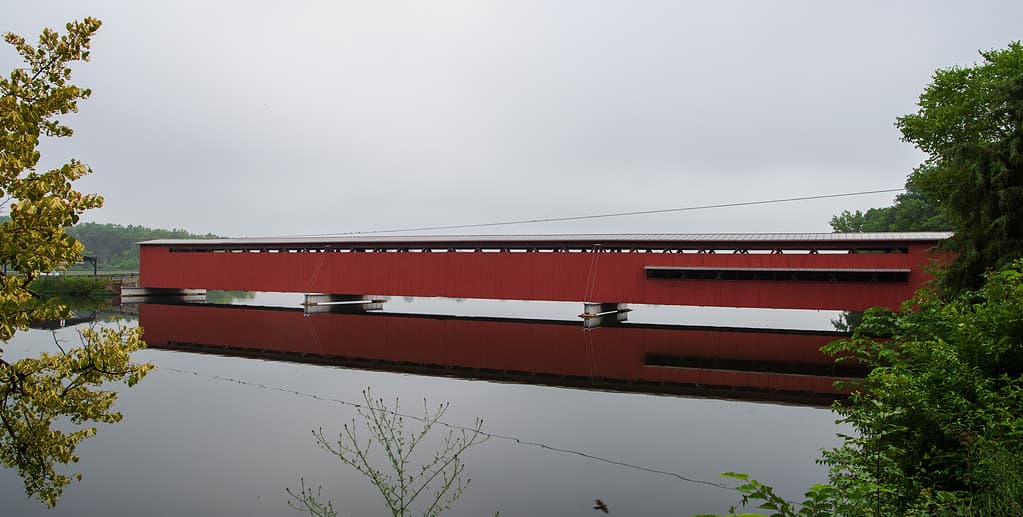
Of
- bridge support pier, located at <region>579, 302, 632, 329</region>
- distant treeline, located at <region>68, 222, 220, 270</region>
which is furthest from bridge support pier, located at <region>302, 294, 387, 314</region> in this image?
distant treeline, located at <region>68, 222, 220, 270</region>

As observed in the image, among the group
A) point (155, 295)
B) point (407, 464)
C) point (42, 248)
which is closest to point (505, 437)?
point (407, 464)

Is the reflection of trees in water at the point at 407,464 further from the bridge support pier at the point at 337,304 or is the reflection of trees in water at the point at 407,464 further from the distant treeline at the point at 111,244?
the distant treeline at the point at 111,244

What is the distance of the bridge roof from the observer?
827 inches

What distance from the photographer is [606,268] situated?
23.7 meters

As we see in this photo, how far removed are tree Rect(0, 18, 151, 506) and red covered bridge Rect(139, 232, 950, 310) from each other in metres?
19.0

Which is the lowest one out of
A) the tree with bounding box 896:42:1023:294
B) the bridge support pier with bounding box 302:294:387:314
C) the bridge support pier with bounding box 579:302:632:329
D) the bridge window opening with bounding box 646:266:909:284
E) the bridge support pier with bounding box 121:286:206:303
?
the bridge support pier with bounding box 579:302:632:329

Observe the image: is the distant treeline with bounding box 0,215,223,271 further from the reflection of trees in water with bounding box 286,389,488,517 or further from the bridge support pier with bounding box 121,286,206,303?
the reflection of trees in water with bounding box 286,389,488,517

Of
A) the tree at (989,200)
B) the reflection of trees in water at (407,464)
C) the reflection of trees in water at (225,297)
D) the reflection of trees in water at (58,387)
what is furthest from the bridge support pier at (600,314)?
the reflection of trees in water at (225,297)

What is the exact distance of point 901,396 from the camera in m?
4.69

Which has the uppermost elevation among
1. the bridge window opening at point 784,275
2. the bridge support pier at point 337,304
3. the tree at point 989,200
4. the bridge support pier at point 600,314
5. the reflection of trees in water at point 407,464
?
the tree at point 989,200

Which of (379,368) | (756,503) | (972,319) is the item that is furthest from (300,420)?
(972,319)

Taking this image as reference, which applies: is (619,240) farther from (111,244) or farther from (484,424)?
(111,244)

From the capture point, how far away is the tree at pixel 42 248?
3.05 meters

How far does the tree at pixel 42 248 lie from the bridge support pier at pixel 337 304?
24.2 meters
